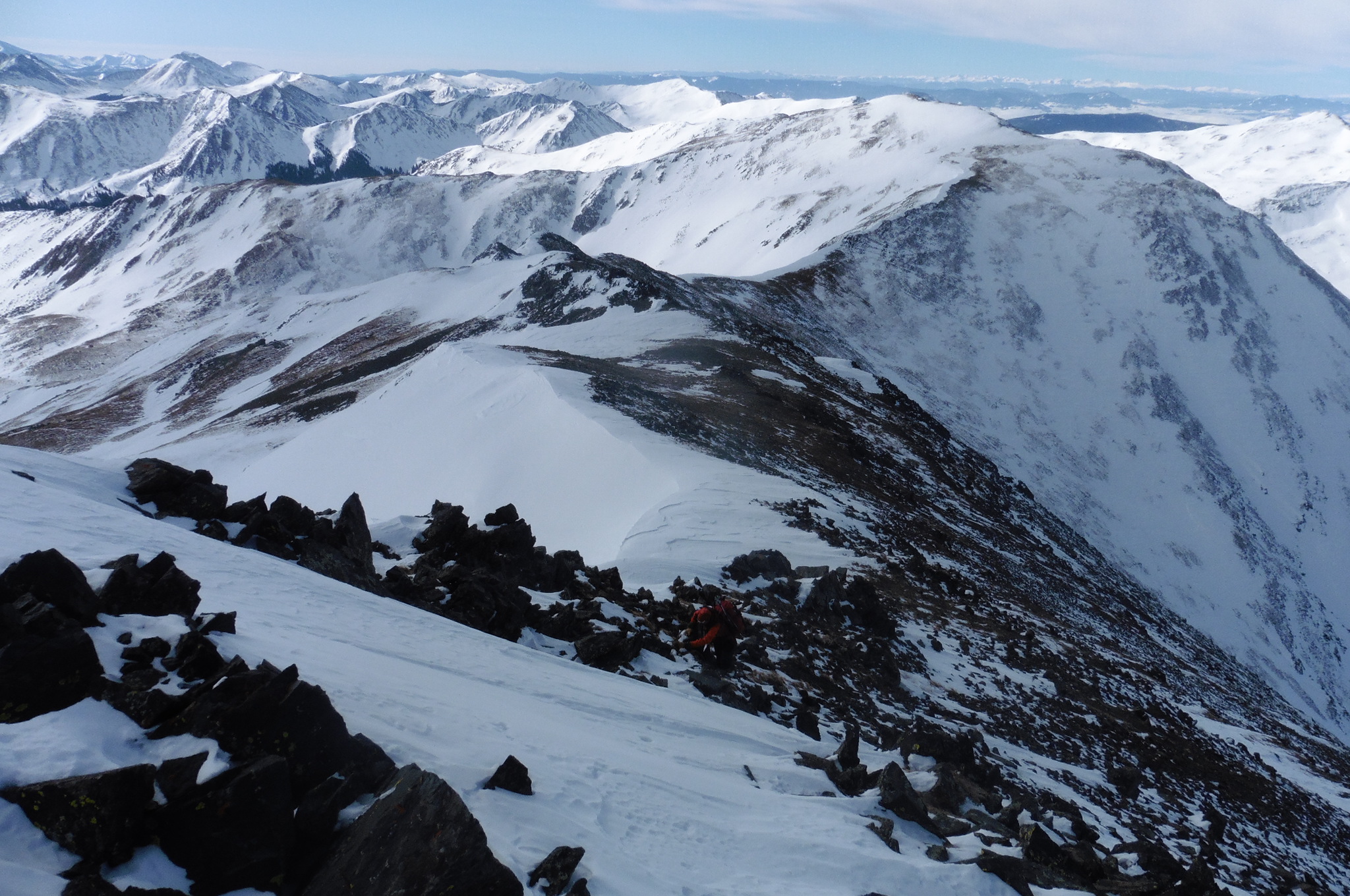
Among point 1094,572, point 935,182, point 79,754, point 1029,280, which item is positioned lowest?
point 1094,572

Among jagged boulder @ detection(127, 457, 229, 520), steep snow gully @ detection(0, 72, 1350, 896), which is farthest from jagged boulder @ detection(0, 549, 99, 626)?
jagged boulder @ detection(127, 457, 229, 520)

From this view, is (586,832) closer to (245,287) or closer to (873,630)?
(873,630)

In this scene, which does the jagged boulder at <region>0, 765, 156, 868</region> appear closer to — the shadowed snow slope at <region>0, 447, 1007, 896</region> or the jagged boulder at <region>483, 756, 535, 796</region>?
the shadowed snow slope at <region>0, 447, 1007, 896</region>

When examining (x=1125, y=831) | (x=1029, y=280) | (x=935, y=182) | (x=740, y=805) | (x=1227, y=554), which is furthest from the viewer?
(x=935, y=182)

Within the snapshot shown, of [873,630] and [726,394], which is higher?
[726,394]

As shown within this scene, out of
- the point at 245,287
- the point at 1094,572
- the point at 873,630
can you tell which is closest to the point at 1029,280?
the point at 1094,572

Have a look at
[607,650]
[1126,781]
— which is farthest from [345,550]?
[1126,781]
